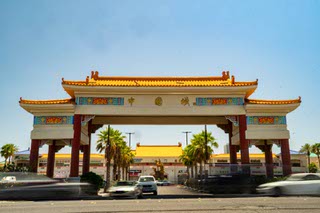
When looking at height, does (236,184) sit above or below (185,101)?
below

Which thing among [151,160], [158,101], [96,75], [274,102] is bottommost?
[151,160]

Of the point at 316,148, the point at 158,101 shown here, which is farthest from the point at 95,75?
the point at 316,148

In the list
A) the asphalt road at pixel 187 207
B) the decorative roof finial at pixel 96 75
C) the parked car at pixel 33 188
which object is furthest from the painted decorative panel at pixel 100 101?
the asphalt road at pixel 187 207

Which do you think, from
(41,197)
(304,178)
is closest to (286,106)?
(304,178)

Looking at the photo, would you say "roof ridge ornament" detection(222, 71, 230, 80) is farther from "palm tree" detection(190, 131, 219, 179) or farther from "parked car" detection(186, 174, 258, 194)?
"palm tree" detection(190, 131, 219, 179)

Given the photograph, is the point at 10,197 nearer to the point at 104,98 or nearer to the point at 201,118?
the point at 104,98

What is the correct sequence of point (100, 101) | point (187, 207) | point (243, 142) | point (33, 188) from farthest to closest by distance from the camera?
1. point (100, 101)
2. point (243, 142)
3. point (33, 188)
4. point (187, 207)

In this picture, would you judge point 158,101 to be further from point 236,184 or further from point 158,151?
point 158,151

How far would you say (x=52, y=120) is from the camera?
24.8 meters

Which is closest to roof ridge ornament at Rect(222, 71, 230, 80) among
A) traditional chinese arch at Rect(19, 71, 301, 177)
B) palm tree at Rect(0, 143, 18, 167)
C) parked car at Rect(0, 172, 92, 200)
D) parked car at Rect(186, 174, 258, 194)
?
traditional chinese arch at Rect(19, 71, 301, 177)

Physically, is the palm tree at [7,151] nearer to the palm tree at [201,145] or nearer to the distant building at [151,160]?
the distant building at [151,160]

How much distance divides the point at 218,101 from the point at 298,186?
9.62 m

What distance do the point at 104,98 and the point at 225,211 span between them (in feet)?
54.7

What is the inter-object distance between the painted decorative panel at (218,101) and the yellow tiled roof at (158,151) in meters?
52.9
